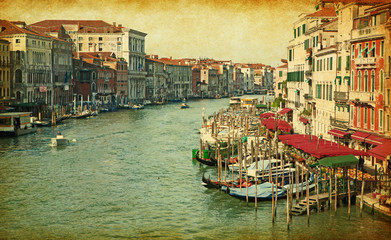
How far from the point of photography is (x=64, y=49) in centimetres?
4388

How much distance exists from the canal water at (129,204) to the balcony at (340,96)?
419 centimetres

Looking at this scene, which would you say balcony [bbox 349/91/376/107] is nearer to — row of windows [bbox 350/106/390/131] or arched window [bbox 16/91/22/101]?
row of windows [bbox 350/106/390/131]

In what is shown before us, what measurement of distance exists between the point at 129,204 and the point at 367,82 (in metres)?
6.73

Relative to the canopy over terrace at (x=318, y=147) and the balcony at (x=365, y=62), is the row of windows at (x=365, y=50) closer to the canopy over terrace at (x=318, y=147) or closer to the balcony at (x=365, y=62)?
the balcony at (x=365, y=62)

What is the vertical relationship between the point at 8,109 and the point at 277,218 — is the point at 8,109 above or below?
above

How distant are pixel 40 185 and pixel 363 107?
8.79 meters

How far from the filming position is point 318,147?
570 inches

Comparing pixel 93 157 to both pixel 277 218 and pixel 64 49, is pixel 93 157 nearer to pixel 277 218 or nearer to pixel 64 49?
pixel 277 218

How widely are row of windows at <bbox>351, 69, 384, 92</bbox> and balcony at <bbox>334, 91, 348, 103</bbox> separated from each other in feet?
1.98

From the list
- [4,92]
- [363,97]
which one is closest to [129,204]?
[363,97]

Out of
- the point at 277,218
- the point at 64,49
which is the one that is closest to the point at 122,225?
the point at 277,218

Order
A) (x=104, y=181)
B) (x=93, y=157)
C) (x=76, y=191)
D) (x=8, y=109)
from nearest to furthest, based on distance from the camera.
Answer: (x=76, y=191), (x=104, y=181), (x=93, y=157), (x=8, y=109)

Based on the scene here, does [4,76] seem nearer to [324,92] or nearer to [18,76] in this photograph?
[18,76]

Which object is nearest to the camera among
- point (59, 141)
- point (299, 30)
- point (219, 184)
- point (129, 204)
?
point (129, 204)
